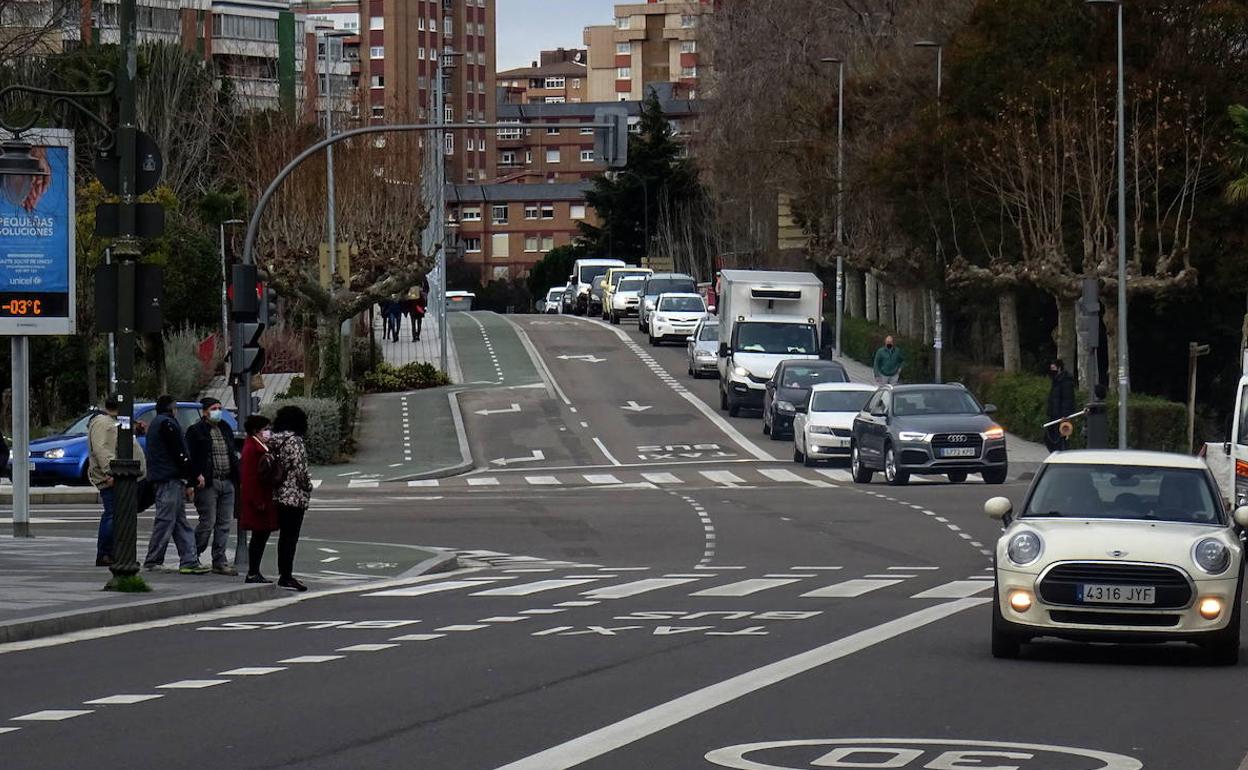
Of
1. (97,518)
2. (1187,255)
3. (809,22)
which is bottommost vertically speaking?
(97,518)

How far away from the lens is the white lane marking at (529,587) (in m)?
20.3

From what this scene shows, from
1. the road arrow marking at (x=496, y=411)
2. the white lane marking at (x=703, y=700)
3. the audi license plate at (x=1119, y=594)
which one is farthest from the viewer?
the road arrow marking at (x=496, y=411)

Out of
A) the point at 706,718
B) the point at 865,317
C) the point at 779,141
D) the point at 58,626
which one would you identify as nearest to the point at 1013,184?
the point at 779,141

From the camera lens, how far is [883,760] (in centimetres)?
990

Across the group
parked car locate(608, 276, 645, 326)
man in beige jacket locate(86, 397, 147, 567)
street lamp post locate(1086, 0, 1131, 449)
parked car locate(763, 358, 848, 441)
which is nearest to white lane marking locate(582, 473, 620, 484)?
parked car locate(763, 358, 848, 441)

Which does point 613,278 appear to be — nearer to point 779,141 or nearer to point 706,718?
point 779,141

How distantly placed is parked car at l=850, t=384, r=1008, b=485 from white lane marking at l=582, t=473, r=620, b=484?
16.1 ft

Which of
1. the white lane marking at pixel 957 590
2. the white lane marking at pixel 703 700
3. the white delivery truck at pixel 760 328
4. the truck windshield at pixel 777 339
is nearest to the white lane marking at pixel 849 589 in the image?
the white lane marking at pixel 957 590

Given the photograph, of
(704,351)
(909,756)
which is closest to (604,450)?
(704,351)

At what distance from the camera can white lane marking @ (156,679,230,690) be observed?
42.2 ft

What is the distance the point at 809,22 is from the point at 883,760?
225 ft

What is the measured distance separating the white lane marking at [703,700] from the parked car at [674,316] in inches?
2326

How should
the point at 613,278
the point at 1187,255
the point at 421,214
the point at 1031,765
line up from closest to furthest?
1. the point at 1031,765
2. the point at 1187,255
3. the point at 421,214
4. the point at 613,278

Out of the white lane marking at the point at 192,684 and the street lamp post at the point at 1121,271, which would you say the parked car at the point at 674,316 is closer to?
the street lamp post at the point at 1121,271
